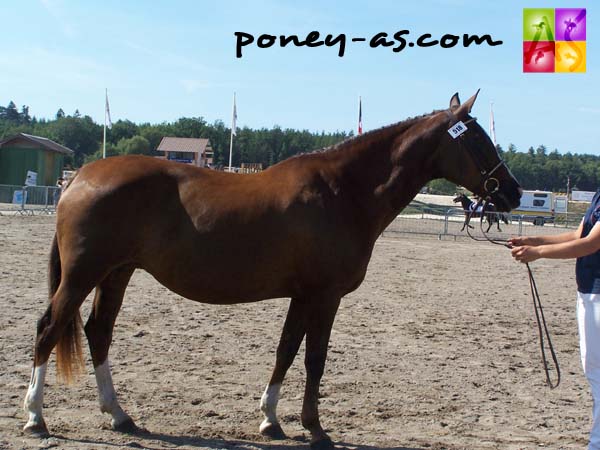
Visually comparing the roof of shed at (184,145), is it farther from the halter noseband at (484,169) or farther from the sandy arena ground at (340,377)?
the halter noseband at (484,169)

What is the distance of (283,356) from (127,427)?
126cm

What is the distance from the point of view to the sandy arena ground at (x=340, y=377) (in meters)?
4.52

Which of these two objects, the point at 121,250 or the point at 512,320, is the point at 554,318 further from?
the point at 121,250

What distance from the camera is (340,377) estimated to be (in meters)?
5.89

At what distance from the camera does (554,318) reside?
9234mm

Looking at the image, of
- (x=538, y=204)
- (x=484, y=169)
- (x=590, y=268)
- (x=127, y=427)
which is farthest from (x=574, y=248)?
(x=538, y=204)

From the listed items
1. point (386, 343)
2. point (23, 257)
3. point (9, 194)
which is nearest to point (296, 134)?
point (9, 194)

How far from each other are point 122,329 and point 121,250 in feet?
10.5

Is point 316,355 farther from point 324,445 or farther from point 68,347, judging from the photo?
point 68,347

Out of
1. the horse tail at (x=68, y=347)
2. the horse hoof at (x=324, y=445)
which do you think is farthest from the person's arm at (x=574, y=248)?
the horse tail at (x=68, y=347)

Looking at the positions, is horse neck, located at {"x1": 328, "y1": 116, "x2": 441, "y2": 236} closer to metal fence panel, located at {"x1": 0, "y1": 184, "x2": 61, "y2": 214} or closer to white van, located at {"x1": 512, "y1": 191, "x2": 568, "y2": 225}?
metal fence panel, located at {"x1": 0, "y1": 184, "x2": 61, "y2": 214}

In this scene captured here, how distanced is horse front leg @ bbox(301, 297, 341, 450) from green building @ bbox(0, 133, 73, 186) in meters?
38.4

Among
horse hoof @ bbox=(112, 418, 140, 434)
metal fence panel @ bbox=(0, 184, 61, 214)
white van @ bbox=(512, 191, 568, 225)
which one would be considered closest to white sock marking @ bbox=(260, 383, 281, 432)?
horse hoof @ bbox=(112, 418, 140, 434)

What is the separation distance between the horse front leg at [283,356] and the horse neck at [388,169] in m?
0.88
